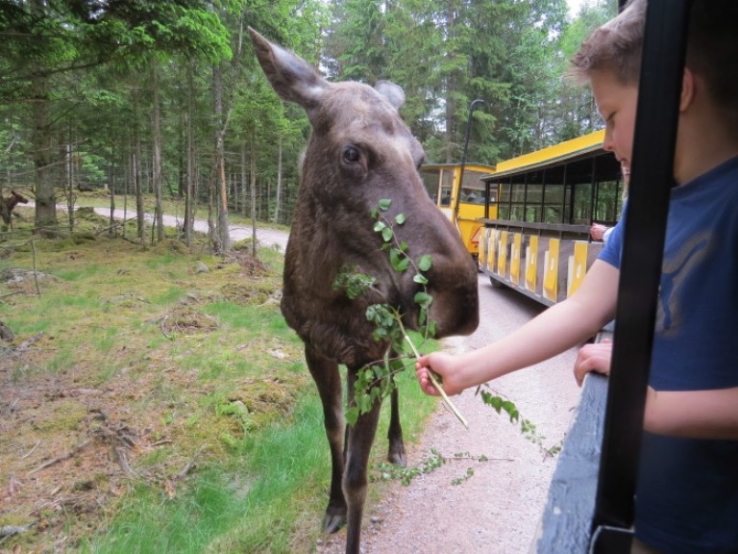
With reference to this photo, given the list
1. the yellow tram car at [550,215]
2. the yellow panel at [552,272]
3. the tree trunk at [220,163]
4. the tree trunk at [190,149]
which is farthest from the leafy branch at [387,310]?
the tree trunk at [190,149]

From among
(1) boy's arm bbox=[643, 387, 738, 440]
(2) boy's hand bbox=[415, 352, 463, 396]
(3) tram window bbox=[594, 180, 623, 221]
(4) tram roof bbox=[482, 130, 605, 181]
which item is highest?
(4) tram roof bbox=[482, 130, 605, 181]

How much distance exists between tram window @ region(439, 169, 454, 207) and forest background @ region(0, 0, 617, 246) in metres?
4.64

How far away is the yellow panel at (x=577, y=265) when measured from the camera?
6.64 meters

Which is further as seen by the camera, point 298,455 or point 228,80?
point 228,80

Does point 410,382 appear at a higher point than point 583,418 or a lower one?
lower

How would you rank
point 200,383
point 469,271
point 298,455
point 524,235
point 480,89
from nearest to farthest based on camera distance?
point 469,271 → point 298,455 → point 200,383 → point 524,235 → point 480,89

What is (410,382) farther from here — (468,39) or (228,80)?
(468,39)

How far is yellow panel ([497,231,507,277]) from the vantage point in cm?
1088

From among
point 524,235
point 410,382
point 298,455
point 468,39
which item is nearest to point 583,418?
point 298,455

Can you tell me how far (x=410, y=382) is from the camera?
5.55 meters

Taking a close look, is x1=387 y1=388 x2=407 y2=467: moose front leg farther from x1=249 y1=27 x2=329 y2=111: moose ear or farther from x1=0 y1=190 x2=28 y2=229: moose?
x1=0 y1=190 x2=28 y2=229: moose

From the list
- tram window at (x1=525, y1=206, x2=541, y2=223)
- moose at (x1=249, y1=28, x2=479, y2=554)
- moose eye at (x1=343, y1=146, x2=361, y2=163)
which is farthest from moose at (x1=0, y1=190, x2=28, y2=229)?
tram window at (x1=525, y1=206, x2=541, y2=223)

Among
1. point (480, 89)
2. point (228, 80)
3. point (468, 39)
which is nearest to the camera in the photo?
point (228, 80)

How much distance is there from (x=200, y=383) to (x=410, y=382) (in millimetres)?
2478
